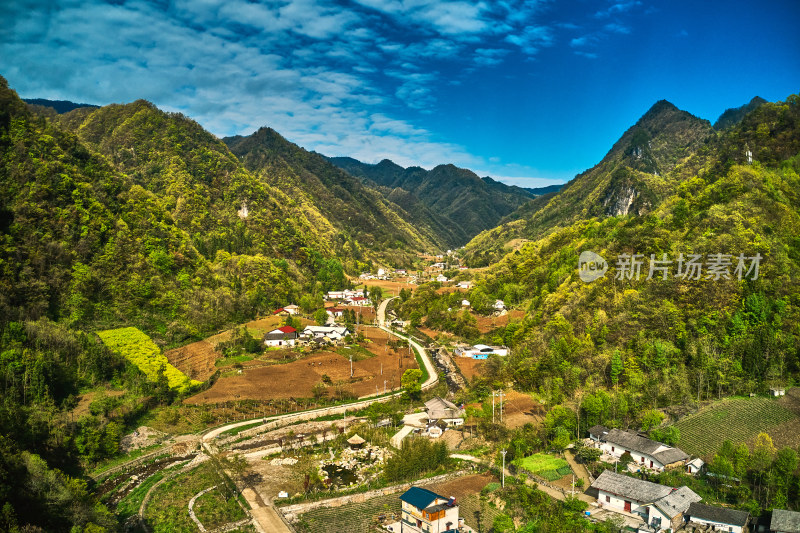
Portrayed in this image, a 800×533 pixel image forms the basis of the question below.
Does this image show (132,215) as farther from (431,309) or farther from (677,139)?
(677,139)

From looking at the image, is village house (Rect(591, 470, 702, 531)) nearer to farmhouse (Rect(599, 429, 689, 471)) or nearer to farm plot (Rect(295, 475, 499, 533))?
farmhouse (Rect(599, 429, 689, 471))

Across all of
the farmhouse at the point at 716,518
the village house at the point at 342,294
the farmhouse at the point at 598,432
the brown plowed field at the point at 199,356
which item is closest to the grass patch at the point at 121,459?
the brown plowed field at the point at 199,356

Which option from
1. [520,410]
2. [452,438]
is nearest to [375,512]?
[452,438]

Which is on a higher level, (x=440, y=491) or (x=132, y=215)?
(x=132, y=215)

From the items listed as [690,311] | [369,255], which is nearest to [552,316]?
[690,311]

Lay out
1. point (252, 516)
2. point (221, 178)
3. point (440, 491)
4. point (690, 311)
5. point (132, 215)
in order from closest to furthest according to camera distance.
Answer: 1. point (252, 516)
2. point (440, 491)
3. point (690, 311)
4. point (132, 215)
5. point (221, 178)

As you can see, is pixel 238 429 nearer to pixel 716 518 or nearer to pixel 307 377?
pixel 307 377

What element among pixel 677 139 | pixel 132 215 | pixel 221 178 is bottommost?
pixel 132 215
